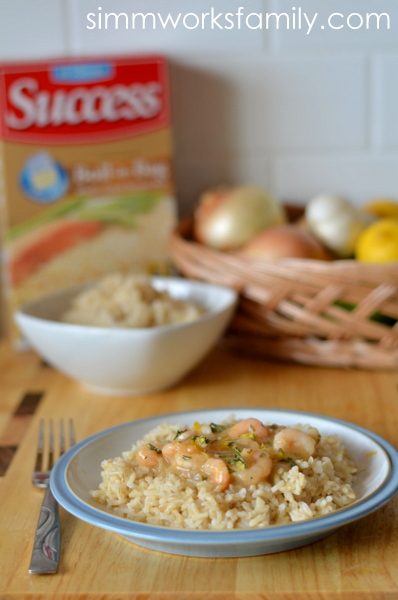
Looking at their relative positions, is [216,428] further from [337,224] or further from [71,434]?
[337,224]

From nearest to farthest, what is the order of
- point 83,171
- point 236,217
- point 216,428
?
1. point 216,428
2. point 236,217
3. point 83,171

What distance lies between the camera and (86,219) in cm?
138

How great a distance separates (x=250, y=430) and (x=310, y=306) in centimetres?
44

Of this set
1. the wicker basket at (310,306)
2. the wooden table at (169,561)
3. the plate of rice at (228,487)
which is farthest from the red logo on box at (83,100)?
the plate of rice at (228,487)

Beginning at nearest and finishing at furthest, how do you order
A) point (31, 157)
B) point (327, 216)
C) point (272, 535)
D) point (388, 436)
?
point (272, 535)
point (388, 436)
point (327, 216)
point (31, 157)

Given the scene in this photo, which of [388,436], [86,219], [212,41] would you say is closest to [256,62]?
[212,41]

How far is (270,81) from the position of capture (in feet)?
4.67

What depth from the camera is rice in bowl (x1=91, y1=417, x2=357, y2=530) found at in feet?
2.06

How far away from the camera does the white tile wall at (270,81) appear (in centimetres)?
138

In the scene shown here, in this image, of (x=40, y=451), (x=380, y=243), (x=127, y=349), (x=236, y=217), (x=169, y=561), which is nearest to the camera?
(x=169, y=561)

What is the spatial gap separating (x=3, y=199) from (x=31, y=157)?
Answer: 0.09 meters

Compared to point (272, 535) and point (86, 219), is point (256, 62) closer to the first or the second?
point (86, 219)

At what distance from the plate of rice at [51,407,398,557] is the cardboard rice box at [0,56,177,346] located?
0.67m

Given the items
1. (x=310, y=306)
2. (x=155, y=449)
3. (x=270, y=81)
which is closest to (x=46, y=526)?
(x=155, y=449)
